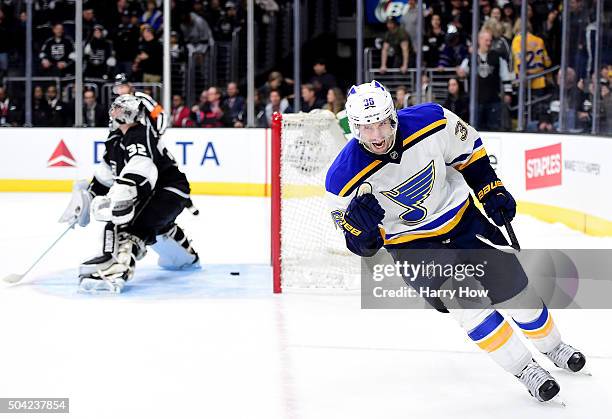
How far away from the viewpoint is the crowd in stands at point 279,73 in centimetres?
892

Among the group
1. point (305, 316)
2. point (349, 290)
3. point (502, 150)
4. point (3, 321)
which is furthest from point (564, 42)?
point (3, 321)

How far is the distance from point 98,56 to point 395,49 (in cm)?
308

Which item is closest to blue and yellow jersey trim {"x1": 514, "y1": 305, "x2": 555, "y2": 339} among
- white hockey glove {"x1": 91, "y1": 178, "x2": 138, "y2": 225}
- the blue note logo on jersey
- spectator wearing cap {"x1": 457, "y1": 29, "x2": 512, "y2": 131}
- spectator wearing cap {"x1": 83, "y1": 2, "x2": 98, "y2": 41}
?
the blue note logo on jersey

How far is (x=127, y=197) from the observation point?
549 cm

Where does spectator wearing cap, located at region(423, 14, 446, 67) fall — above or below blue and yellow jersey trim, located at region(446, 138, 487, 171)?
above

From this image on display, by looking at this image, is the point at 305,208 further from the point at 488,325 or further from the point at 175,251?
the point at 488,325

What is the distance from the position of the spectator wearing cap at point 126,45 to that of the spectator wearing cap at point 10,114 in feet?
3.89

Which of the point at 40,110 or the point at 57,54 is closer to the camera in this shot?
the point at 40,110

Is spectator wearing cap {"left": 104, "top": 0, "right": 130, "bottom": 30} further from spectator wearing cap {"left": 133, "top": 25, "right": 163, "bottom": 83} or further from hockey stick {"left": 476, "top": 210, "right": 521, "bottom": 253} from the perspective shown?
hockey stick {"left": 476, "top": 210, "right": 521, "bottom": 253}

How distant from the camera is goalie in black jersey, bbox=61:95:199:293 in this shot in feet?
18.1

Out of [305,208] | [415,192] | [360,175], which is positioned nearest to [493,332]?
[415,192]

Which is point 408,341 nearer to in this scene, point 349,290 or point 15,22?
point 349,290

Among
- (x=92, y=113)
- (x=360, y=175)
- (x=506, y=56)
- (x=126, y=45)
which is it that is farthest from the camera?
(x=126, y=45)

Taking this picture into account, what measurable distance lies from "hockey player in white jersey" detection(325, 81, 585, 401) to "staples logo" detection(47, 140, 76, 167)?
23.0 ft
